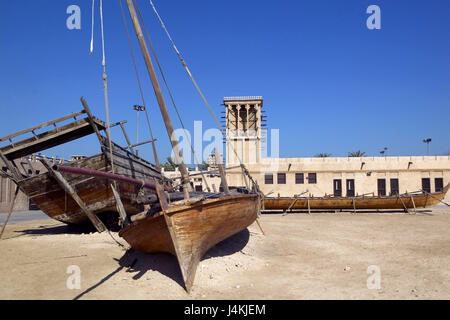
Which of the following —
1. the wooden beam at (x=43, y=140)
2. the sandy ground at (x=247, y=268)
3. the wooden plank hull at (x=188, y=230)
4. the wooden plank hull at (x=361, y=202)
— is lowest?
the sandy ground at (x=247, y=268)

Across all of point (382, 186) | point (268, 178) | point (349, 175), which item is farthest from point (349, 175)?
point (268, 178)

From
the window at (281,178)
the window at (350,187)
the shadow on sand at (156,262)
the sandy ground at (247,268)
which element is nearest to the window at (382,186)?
the window at (350,187)

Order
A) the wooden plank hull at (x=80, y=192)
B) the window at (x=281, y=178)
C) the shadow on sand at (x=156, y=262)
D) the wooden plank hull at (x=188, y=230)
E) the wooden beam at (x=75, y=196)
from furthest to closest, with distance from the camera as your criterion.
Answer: the window at (x=281, y=178) → the wooden plank hull at (x=80, y=192) → the wooden beam at (x=75, y=196) → the shadow on sand at (x=156, y=262) → the wooden plank hull at (x=188, y=230)

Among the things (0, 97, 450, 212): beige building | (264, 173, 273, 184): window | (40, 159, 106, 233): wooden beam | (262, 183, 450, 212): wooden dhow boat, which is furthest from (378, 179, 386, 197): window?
(40, 159, 106, 233): wooden beam

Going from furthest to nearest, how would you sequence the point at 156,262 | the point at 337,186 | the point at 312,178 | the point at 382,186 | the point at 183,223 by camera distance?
1. the point at 312,178
2. the point at 337,186
3. the point at 382,186
4. the point at 156,262
5. the point at 183,223

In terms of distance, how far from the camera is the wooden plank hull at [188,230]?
258 inches

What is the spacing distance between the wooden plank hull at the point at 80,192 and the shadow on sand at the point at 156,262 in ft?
10.0

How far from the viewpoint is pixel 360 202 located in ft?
72.8

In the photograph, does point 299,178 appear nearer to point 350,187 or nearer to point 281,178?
point 281,178

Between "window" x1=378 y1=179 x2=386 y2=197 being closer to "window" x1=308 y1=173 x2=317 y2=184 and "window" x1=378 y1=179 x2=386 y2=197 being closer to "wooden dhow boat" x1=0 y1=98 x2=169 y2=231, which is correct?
"window" x1=308 y1=173 x2=317 y2=184

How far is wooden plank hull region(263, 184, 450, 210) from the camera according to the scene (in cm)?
2169

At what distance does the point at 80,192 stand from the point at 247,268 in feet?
24.8

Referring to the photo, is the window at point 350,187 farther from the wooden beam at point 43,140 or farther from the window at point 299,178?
the wooden beam at point 43,140
